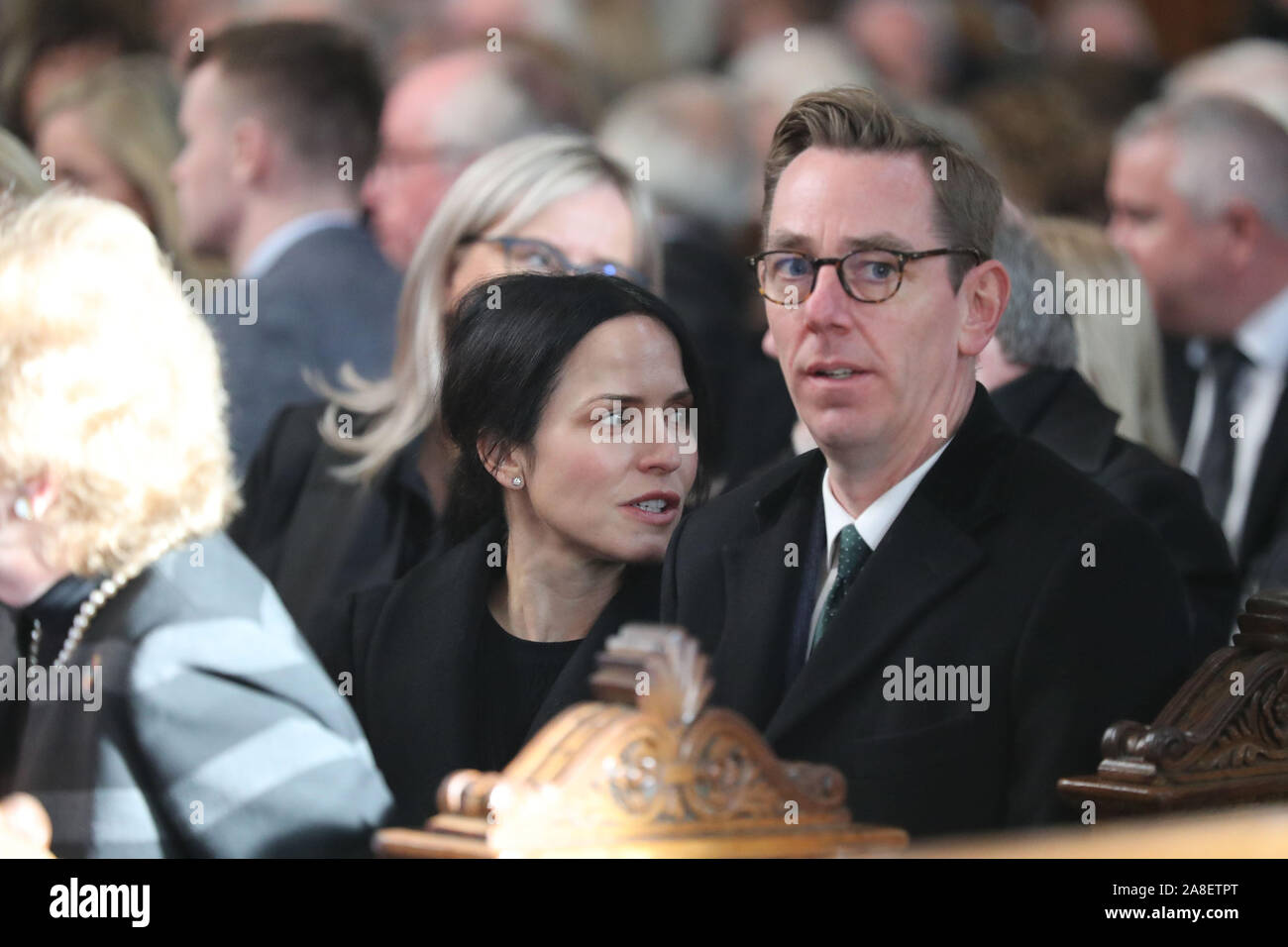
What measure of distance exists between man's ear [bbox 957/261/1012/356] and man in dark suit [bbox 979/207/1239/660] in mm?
412

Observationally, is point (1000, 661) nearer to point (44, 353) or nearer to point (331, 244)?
point (44, 353)

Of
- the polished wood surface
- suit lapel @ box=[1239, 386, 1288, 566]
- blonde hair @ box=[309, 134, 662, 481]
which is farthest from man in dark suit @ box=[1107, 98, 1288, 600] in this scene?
the polished wood surface

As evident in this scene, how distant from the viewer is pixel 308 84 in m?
4.34

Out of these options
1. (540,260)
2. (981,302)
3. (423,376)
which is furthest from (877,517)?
(423,376)

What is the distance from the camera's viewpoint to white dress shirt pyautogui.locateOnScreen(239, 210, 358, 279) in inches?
163

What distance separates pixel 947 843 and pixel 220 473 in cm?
115

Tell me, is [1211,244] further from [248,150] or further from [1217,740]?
[248,150]

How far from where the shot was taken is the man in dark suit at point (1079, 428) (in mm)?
3270

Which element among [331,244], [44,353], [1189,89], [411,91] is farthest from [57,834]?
[1189,89]

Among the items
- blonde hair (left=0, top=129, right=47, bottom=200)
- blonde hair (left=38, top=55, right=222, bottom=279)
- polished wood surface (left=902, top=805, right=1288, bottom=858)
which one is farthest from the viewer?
blonde hair (left=38, top=55, right=222, bottom=279)

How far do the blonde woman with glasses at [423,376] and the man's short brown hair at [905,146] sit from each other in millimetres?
536

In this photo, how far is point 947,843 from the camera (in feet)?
8.45

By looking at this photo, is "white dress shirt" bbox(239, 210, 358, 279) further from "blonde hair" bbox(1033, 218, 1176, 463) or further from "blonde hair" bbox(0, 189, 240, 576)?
"blonde hair" bbox(1033, 218, 1176, 463)

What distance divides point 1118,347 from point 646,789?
179 centimetres
